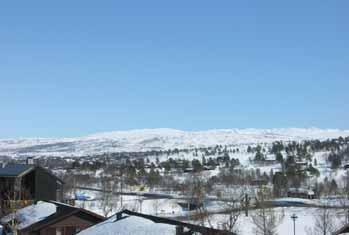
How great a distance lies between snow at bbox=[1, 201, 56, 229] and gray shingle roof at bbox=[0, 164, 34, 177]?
1113 centimetres

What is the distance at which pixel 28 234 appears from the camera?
36.2 metres

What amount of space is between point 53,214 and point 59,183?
73.7 feet

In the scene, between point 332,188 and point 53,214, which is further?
point 332,188

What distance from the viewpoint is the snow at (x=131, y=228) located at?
84.5 feet

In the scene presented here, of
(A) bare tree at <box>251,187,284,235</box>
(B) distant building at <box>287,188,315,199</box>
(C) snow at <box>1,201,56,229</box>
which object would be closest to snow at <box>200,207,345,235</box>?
(A) bare tree at <box>251,187,284,235</box>

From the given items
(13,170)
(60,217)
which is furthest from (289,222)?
(60,217)

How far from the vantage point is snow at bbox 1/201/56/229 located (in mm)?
37000

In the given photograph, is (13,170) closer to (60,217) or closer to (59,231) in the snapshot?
(59,231)

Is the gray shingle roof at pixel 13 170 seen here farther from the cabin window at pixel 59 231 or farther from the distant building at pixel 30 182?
the cabin window at pixel 59 231

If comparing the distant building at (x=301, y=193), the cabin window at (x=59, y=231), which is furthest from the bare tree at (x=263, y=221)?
the distant building at (x=301, y=193)

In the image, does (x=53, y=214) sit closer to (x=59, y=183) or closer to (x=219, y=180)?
(x=59, y=183)

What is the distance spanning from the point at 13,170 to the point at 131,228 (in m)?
29.7

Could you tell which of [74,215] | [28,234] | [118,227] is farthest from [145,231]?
[28,234]

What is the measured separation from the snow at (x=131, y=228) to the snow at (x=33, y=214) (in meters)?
8.74
